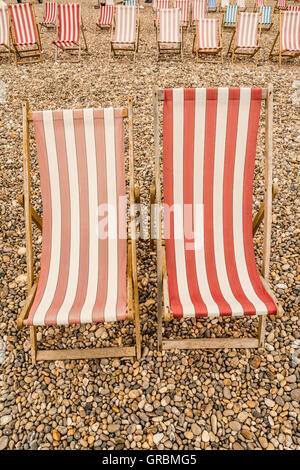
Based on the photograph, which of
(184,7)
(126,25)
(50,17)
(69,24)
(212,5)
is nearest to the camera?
(126,25)

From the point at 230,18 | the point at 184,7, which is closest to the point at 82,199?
the point at 184,7

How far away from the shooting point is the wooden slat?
80.8 inches

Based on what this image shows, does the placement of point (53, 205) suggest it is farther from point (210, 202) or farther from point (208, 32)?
point (208, 32)

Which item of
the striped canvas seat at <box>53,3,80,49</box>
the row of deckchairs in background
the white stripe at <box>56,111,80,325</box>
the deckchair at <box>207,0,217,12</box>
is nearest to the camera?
the white stripe at <box>56,111,80,325</box>

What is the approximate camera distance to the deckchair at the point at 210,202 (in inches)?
77.0

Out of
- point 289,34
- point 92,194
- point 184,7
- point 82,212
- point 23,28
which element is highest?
point 184,7

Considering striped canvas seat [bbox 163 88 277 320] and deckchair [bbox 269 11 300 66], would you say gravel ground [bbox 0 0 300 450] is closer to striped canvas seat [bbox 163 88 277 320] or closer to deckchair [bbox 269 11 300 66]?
striped canvas seat [bbox 163 88 277 320]

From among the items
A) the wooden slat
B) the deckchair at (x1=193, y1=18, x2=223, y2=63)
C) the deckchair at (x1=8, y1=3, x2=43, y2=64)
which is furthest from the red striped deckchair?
the wooden slat

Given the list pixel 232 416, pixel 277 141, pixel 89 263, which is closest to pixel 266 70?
pixel 277 141

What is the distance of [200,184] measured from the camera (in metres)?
2.18

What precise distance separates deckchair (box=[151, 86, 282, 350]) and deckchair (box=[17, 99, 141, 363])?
0.24m

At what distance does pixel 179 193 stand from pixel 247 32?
6.54m

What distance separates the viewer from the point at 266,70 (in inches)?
255

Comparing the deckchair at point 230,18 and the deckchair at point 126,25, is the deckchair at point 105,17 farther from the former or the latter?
the deckchair at point 230,18
